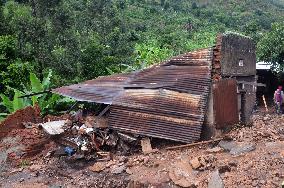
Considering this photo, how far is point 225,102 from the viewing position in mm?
9445

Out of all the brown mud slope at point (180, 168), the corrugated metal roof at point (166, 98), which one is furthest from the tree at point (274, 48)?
the corrugated metal roof at point (166, 98)

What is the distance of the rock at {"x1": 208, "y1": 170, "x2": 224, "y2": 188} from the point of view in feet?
23.4

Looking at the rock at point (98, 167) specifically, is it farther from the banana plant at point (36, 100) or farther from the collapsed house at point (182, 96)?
the banana plant at point (36, 100)

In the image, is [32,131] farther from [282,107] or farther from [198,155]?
[282,107]

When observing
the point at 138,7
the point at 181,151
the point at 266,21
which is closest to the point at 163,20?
the point at 138,7

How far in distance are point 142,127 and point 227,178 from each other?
108 inches

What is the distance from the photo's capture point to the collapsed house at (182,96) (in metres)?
9.21

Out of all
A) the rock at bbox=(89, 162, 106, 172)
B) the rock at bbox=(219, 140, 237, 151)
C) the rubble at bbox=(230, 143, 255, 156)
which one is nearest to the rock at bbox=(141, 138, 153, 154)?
the rock at bbox=(89, 162, 106, 172)

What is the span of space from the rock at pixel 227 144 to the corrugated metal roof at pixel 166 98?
60 cm

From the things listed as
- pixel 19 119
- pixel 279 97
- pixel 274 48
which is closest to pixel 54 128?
pixel 19 119

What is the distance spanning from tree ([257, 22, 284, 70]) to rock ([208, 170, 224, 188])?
11354 millimetres

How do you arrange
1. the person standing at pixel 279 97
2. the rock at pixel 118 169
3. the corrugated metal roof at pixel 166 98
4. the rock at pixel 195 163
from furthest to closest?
the person standing at pixel 279 97
the corrugated metal roof at pixel 166 98
the rock at pixel 118 169
the rock at pixel 195 163

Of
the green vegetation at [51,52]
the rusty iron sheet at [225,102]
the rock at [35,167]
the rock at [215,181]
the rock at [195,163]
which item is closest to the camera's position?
the rock at [215,181]

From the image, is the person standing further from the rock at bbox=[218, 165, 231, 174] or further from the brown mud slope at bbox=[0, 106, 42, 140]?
the brown mud slope at bbox=[0, 106, 42, 140]
